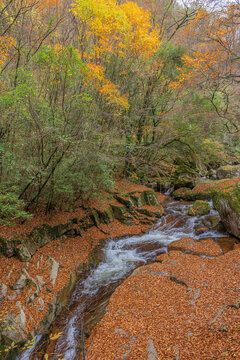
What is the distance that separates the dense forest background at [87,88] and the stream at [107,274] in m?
2.96

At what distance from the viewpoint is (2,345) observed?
12.7 ft

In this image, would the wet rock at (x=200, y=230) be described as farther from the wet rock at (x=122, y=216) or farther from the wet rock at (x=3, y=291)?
the wet rock at (x=3, y=291)

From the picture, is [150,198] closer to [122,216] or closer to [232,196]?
[122,216]

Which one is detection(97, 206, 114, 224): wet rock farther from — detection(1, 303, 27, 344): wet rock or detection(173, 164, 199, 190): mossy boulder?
detection(173, 164, 199, 190): mossy boulder

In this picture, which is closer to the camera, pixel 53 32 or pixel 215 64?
pixel 53 32

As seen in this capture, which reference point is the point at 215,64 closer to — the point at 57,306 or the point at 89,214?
the point at 89,214

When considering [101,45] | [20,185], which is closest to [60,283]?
[20,185]

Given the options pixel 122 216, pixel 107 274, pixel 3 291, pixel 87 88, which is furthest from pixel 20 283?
pixel 87 88

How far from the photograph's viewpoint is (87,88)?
7238 millimetres

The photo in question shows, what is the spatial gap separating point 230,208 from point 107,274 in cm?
586

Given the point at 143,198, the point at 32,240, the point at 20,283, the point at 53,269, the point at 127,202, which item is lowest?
the point at 53,269

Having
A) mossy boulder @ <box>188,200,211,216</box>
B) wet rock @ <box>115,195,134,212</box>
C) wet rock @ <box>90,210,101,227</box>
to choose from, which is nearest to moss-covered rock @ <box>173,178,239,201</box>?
mossy boulder @ <box>188,200,211,216</box>

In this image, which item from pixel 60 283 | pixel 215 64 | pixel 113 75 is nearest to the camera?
pixel 60 283

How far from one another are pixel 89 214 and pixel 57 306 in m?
4.68
